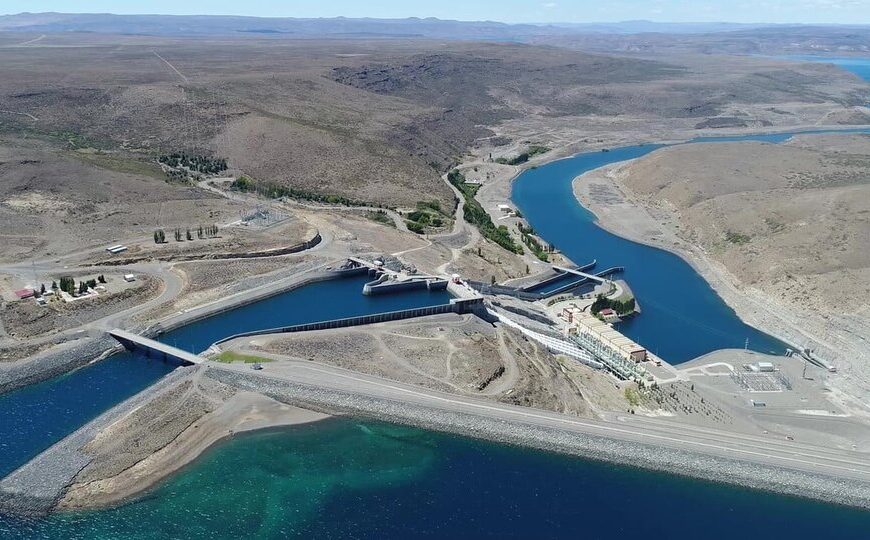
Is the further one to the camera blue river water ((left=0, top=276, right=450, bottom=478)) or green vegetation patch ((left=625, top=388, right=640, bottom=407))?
green vegetation patch ((left=625, top=388, right=640, bottom=407))

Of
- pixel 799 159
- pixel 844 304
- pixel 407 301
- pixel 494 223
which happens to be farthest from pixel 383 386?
pixel 799 159

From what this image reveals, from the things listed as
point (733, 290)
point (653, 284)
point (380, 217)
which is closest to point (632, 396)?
point (653, 284)

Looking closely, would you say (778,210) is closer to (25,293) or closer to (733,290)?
(733,290)

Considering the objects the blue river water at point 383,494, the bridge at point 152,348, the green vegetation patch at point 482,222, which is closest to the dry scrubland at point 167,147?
the green vegetation patch at point 482,222

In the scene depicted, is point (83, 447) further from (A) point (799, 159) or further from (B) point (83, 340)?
(A) point (799, 159)

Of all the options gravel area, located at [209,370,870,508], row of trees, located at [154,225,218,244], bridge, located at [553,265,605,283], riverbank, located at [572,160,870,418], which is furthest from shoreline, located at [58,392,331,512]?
riverbank, located at [572,160,870,418]

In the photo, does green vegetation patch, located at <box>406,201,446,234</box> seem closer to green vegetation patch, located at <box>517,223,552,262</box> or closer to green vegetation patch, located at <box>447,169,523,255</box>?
green vegetation patch, located at <box>447,169,523,255</box>

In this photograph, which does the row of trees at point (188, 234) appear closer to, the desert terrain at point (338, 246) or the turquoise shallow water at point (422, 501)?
the desert terrain at point (338, 246)
